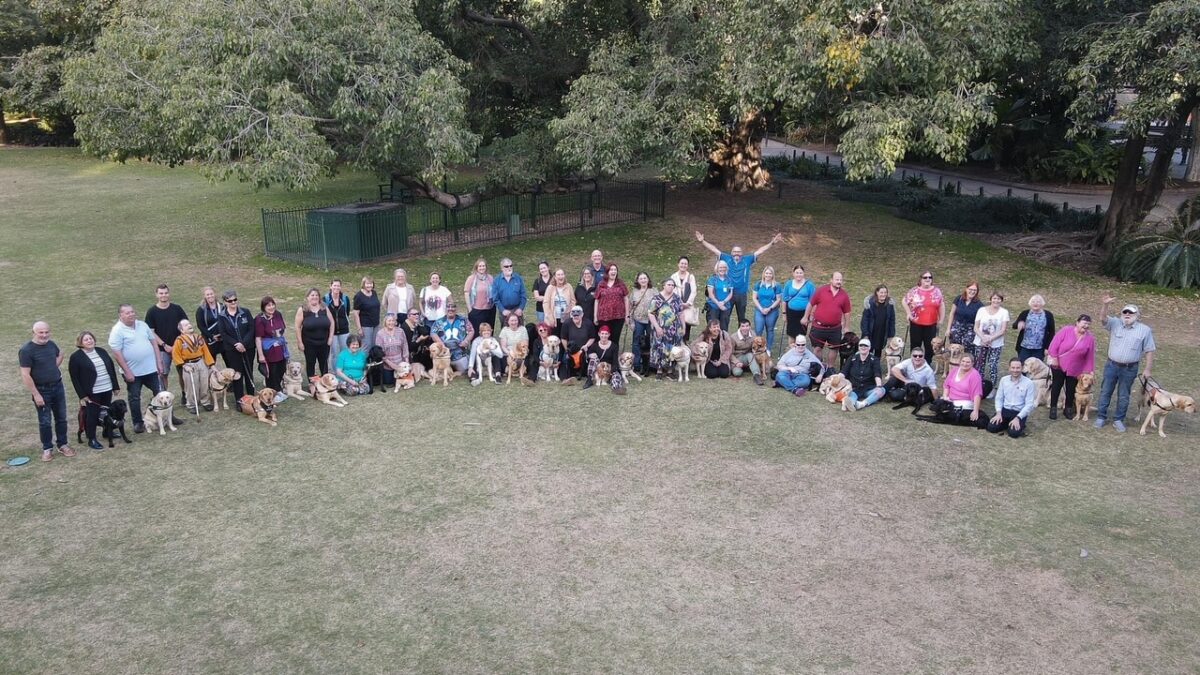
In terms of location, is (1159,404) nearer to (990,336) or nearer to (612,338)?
(990,336)

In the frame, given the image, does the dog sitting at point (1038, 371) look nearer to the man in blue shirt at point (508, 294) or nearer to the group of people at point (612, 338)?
the group of people at point (612, 338)

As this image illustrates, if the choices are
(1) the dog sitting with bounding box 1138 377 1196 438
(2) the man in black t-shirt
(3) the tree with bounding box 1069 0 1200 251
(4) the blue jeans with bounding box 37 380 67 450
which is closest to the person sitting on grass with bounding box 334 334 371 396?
(2) the man in black t-shirt

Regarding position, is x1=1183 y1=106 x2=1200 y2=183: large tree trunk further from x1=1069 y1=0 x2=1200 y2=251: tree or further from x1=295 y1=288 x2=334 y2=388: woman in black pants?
x1=295 y1=288 x2=334 y2=388: woman in black pants

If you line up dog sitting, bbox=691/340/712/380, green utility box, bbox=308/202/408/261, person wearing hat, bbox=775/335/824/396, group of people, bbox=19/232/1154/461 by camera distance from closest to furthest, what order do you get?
group of people, bbox=19/232/1154/461, person wearing hat, bbox=775/335/824/396, dog sitting, bbox=691/340/712/380, green utility box, bbox=308/202/408/261

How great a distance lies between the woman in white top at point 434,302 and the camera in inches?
482

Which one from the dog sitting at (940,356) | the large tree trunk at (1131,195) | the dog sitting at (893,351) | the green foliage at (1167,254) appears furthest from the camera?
the large tree trunk at (1131,195)

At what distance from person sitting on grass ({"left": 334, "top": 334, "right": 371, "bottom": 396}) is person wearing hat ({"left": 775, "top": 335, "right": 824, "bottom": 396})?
17.5ft

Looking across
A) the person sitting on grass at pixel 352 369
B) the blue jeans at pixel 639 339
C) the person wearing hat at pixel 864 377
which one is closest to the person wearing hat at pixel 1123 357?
the person wearing hat at pixel 864 377

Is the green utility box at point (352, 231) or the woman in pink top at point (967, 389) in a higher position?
the green utility box at point (352, 231)

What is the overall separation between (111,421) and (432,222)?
12.5m

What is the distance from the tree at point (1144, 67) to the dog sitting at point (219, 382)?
14980mm

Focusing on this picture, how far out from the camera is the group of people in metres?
10.7

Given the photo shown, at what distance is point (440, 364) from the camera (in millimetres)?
12039

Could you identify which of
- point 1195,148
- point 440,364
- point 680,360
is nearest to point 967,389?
point 680,360
